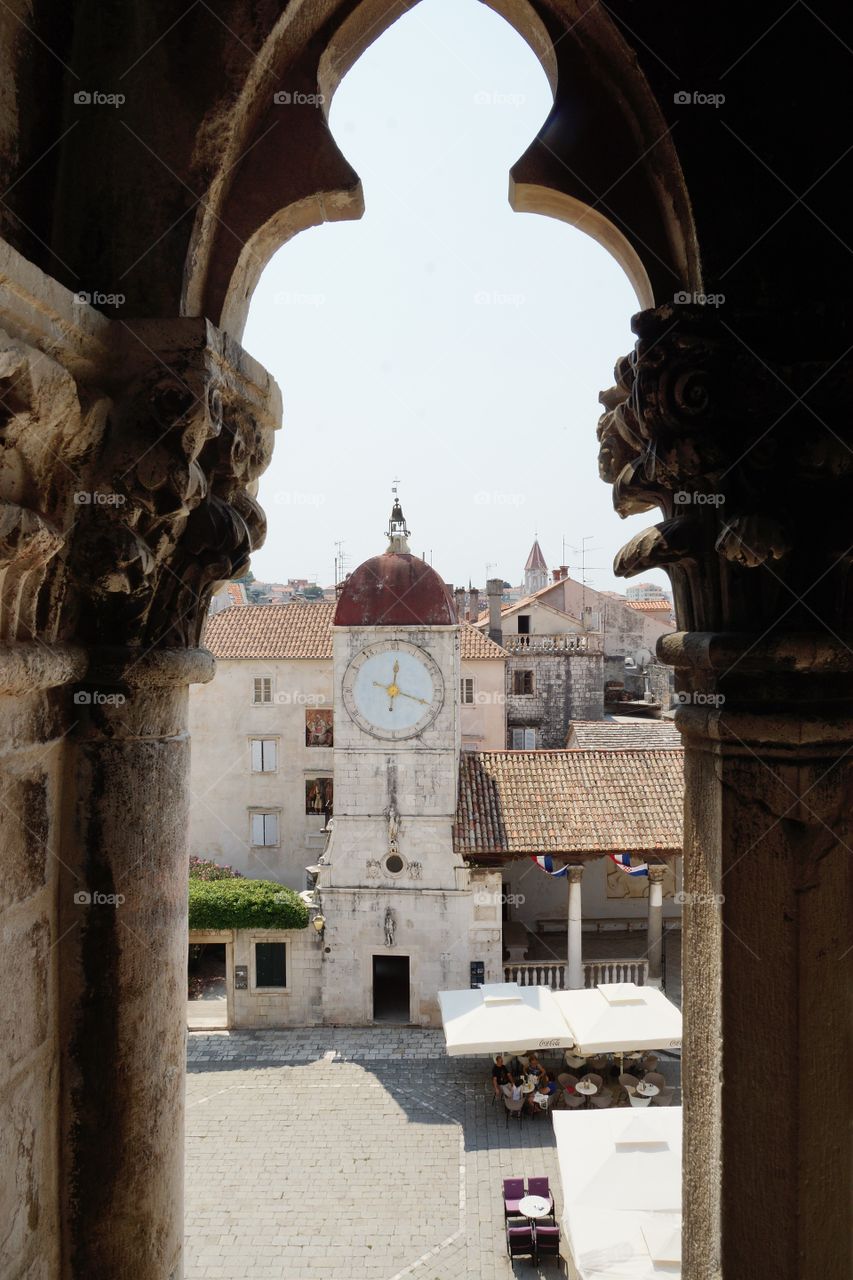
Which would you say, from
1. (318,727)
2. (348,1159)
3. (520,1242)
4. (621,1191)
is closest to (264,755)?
(318,727)

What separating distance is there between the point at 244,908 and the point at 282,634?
30.9 feet

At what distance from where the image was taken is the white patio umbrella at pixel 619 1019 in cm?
1543

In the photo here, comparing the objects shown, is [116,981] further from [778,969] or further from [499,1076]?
[499,1076]

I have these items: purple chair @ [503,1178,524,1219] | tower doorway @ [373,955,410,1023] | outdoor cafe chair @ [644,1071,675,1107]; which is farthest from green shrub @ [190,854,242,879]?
purple chair @ [503,1178,524,1219]

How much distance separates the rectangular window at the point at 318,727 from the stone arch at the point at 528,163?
23946 mm

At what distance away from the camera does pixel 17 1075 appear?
7.86 feet

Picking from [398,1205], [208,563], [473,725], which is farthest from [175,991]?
[473,725]

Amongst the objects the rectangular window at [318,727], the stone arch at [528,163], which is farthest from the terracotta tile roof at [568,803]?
the stone arch at [528,163]

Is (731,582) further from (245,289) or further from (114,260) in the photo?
(114,260)

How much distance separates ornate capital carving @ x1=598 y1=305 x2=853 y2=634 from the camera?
2363 mm

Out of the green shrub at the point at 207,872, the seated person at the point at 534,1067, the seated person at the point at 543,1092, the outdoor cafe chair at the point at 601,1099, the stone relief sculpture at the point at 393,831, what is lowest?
the outdoor cafe chair at the point at 601,1099

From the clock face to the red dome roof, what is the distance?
580 millimetres

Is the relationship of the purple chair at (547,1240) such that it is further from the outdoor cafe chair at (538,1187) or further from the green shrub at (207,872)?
the green shrub at (207,872)

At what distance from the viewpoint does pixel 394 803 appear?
2039 cm
